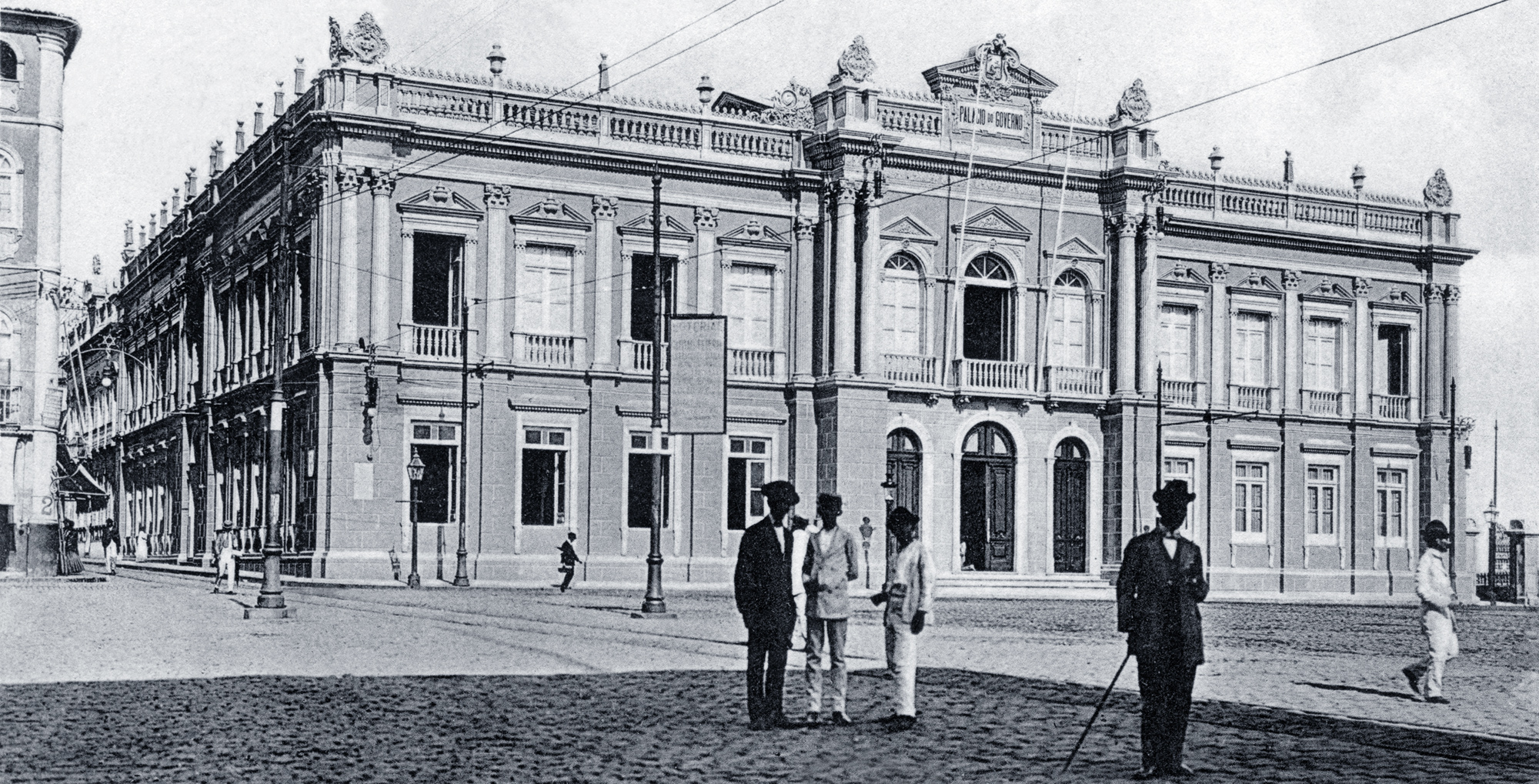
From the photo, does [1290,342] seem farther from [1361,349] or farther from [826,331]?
[826,331]

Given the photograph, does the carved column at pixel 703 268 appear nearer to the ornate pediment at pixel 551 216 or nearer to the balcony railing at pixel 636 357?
the balcony railing at pixel 636 357

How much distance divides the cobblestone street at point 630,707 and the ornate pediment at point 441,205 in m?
14.1

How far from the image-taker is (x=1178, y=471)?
4391 cm

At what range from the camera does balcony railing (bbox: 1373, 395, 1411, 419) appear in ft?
152

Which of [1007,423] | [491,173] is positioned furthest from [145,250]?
[1007,423]

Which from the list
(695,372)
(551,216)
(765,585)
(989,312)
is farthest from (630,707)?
(989,312)

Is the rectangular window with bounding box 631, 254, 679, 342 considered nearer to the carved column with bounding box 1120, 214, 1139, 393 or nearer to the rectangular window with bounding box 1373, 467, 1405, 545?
the carved column with bounding box 1120, 214, 1139, 393

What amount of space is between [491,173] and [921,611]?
89.6 ft

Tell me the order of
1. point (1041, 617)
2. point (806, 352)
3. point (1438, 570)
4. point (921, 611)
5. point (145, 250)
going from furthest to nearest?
1. point (145, 250)
2. point (806, 352)
3. point (1041, 617)
4. point (1438, 570)
5. point (921, 611)

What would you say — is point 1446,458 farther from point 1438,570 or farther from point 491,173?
point 1438,570

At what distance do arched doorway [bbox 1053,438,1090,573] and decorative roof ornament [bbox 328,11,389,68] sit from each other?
1820 centimetres

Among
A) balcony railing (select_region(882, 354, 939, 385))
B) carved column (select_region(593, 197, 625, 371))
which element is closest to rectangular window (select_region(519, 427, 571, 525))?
carved column (select_region(593, 197, 625, 371))

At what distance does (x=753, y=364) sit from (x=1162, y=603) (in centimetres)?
3052

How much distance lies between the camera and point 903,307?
1624 inches
